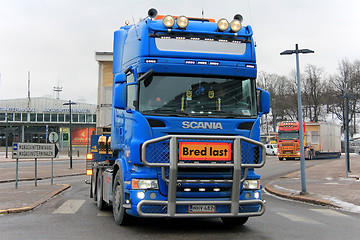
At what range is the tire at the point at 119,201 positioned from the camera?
27.3 feet

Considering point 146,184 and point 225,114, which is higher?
point 225,114

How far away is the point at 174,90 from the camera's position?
26.3ft

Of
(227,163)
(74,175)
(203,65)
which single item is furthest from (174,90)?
(74,175)

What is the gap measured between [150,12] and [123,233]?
4232 millimetres

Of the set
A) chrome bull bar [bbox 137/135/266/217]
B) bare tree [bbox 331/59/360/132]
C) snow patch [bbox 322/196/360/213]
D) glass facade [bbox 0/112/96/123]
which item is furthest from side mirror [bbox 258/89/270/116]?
glass facade [bbox 0/112/96/123]

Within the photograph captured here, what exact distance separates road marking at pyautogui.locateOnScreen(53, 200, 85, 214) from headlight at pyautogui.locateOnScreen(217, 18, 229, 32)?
5807mm

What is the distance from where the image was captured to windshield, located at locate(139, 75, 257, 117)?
791cm

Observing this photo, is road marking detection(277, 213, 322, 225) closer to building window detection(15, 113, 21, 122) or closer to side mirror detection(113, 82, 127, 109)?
side mirror detection(113, 82, 127, 109)

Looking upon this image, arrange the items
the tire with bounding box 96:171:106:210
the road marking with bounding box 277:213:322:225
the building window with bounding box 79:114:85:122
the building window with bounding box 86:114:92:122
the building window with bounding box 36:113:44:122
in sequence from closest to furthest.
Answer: the road marking with bounding box 277:213:322:225, the tire with bounding box 96:171:106:210, the building window with bounding box 36:113:44:122, the building window with bounding box 79:114:85:122, the building window with bounding box 86:114:92:122

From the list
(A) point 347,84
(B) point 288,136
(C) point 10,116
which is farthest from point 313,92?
(C) point 10,116

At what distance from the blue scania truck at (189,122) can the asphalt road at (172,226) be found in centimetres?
46

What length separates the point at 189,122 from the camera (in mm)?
7785

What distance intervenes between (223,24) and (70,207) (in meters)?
6.55

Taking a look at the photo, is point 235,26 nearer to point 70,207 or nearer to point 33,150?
point 70,207
